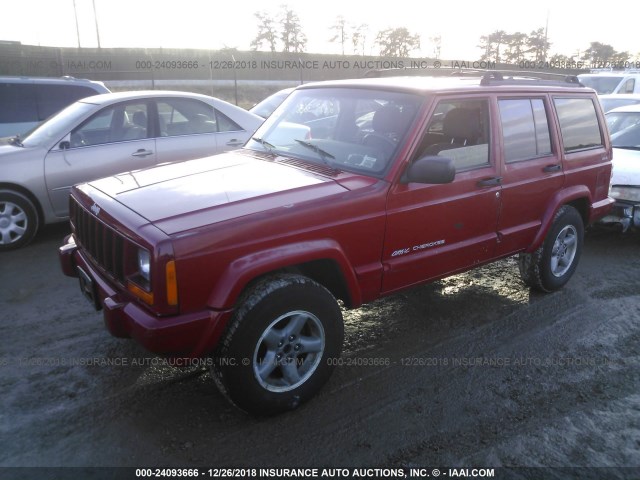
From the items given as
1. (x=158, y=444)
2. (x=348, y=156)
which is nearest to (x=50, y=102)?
(x=348, y=156)

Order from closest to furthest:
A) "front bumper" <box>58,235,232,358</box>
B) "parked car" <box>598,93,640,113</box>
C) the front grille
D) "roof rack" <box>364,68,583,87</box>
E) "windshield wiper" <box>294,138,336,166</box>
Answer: "front bumper" <box>58,235,232,358</box> → the front grille → "windshield wiper" <box>294,138,336,166</box> → "roof rack" <box>364,68,583,87</box> → "parked car" <box>598,93,640,113</box>

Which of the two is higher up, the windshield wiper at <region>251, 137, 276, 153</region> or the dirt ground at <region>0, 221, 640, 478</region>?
the windshield wiper at <region>251, 137, 276, 153</region>

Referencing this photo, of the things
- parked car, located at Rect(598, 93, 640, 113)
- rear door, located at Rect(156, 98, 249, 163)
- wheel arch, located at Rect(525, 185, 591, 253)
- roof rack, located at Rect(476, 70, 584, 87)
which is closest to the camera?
roof rack, located at Rect(476, 70, 584, 87)

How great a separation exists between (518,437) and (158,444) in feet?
6.55

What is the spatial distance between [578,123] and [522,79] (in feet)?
2.21

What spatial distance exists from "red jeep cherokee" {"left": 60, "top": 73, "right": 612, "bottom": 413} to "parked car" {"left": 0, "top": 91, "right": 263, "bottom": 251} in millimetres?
2248

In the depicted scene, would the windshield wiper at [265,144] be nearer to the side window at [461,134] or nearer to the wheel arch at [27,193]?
the side window at [461,134]

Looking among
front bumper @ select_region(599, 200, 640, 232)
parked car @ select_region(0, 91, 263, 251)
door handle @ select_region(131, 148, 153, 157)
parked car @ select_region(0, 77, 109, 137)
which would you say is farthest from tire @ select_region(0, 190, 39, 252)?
front bumper @ select_region(599, 200, 640, 232)

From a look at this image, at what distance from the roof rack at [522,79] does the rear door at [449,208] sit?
388 mm

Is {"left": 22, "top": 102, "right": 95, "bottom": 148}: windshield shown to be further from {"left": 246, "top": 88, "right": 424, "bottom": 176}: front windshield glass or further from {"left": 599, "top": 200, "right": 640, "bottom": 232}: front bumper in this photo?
{"left": 599, "top": 200, "right": 640, "bottom": 232}: front bumper

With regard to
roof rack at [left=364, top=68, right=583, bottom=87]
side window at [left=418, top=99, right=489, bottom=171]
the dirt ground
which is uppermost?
roof rack at [left=364, top=68, right=583, bottom=87]

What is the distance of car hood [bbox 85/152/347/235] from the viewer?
2.85m

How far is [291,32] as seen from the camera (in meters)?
53.3

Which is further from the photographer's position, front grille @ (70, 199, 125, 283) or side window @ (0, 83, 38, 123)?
side window @ (0, 83, 38, 123)
